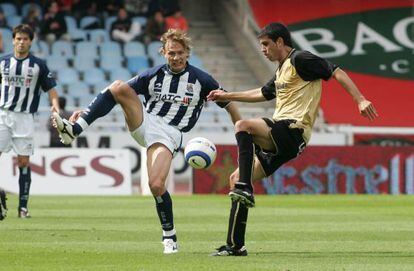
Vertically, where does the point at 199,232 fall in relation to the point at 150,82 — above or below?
below

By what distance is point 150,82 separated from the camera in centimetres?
1039

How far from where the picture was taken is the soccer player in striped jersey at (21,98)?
1434 centimetres

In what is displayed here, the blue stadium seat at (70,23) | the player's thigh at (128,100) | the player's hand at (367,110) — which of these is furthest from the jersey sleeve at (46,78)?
the blue stadium seat at (70,23)

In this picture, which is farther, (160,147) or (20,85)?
(20,85)

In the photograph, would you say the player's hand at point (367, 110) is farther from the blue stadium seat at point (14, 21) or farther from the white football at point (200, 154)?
the blue stadium seat at point (14, 21)

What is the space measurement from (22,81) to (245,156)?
18.1 feet

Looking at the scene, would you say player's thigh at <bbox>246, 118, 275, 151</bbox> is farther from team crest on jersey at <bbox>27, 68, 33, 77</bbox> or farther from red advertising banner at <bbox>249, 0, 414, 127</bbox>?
red advertising banner at <bbox>249, 0, 414, 127</bbox>

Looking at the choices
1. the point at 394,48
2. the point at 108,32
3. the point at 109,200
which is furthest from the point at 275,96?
the point at 394,48

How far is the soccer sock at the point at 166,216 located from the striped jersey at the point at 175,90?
28.5 inches

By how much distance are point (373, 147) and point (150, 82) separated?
558 inches

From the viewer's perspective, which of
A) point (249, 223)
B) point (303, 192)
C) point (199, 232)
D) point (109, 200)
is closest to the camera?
point (199, 232)

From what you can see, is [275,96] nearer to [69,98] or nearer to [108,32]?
[69,98]

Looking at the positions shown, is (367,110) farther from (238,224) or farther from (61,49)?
(61,49)

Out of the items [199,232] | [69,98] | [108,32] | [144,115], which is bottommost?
[199,232]
